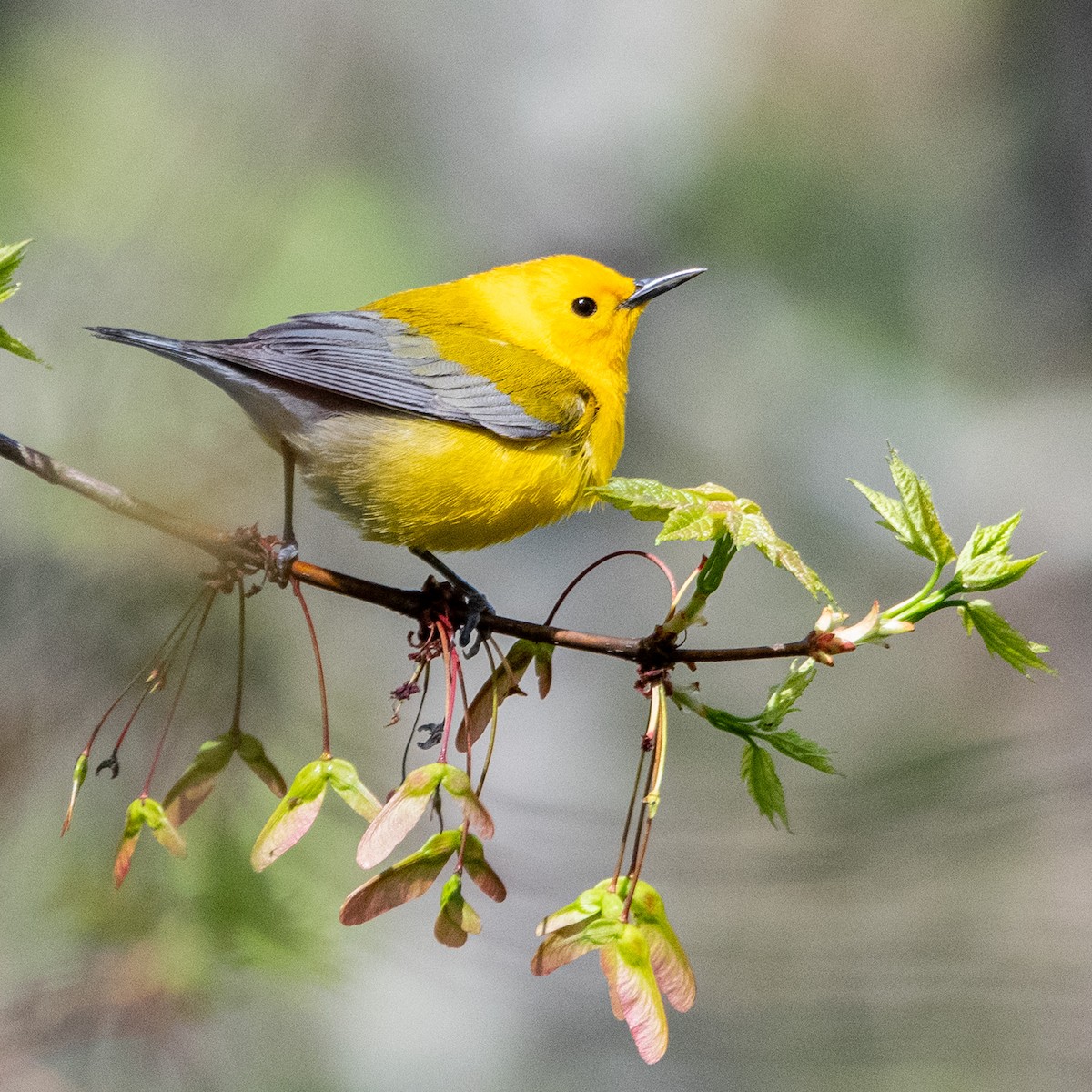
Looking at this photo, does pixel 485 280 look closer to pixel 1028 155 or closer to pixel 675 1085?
pixel 675 1085

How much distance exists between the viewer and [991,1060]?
4.98 meters

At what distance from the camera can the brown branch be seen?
1707mm

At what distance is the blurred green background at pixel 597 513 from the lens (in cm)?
354

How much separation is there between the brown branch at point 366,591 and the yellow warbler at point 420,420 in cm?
47

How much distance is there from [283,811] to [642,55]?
538 centimetres

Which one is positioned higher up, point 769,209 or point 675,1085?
point 769,209

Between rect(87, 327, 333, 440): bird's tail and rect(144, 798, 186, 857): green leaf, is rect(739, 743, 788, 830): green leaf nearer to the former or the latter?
rect(144, 798, 186, 857): green leaf

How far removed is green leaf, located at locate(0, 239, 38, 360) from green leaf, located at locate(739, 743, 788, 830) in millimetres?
1239

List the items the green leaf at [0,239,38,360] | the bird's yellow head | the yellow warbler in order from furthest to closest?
the bird's yellow head
the yellow warbler
the green leaf at [0,239,38,360]

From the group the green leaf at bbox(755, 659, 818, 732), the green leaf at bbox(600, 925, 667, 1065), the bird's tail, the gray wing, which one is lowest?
the green leaf at bbox(600, 925, 667, 1065)

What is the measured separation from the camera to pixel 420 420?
8.89 ft

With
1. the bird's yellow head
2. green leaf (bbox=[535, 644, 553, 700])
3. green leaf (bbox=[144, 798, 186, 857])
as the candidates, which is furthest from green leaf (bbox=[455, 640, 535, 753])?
the bird's yellow head

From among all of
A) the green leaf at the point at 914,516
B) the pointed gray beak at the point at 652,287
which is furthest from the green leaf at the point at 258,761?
the pointed gray beak at the point at 652,287

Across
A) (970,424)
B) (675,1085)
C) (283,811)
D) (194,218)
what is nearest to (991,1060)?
(675,1085)
